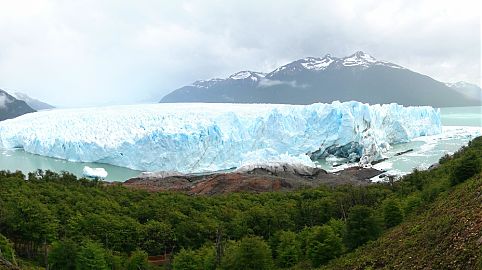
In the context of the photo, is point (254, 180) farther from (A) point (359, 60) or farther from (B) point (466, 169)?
(A) point (359, 60)

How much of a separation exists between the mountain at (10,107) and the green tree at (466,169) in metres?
84.4

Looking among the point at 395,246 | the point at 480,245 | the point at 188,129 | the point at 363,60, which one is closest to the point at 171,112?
the point at 188,129

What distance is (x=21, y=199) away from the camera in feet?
60.6

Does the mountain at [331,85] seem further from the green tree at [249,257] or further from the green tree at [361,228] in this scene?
the green tree at [361,228]

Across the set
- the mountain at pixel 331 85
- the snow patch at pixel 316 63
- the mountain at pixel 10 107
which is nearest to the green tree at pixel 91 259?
the mountain at pixel 10 107

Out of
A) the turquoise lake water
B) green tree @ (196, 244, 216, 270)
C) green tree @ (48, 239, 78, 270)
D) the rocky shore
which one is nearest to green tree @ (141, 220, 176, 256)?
green tree @ (196, 244, 216, 270)

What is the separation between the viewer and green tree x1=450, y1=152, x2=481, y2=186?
14.4m

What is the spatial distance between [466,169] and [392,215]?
104 inches

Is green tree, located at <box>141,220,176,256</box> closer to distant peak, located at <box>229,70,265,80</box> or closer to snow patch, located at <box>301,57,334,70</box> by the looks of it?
distant peak, located at <box>229,70,265,80</box>

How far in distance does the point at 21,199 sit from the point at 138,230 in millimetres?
4759

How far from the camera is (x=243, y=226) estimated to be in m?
19.3

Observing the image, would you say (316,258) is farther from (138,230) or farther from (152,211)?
(152,211)

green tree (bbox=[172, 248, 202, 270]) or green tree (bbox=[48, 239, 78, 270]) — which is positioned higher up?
green tree (bbox=[48, 239, 78, 270])

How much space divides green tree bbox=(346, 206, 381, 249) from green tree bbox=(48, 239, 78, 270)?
872 cm
